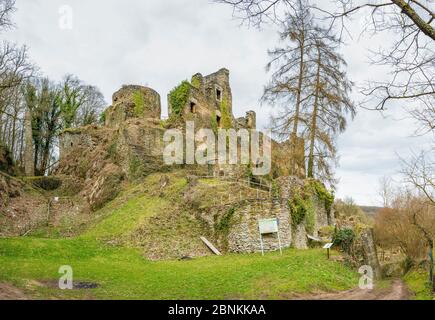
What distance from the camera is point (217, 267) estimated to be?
1464 cm

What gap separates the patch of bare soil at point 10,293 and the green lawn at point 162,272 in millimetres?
302

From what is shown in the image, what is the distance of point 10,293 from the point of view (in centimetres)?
896

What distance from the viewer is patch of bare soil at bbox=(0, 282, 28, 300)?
8584mm

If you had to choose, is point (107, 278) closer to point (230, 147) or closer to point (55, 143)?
point (230, 147)

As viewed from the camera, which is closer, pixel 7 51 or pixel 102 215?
pixel 7 51

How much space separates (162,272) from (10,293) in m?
5.64

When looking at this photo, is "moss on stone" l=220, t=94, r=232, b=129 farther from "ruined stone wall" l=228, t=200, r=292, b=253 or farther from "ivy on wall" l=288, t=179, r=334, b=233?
"ruined stone wall" l=228, t=200, r=292, b=253

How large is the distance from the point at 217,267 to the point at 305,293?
14.3 feet

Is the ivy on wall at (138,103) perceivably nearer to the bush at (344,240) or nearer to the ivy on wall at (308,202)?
the ivy on wall at (308,202)

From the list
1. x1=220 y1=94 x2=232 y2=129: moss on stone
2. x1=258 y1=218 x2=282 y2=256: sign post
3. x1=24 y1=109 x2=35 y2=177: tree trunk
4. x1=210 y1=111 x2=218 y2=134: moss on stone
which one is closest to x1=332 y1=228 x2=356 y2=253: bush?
x1=258 y1=218 x2=282 y2=256: sign post

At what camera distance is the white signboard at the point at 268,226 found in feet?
57.3

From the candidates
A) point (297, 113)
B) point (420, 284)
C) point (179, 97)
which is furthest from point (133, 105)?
point (420, 284)

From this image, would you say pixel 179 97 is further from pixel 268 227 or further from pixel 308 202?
pixel 268 227

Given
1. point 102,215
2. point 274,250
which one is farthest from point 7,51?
point 274,250
